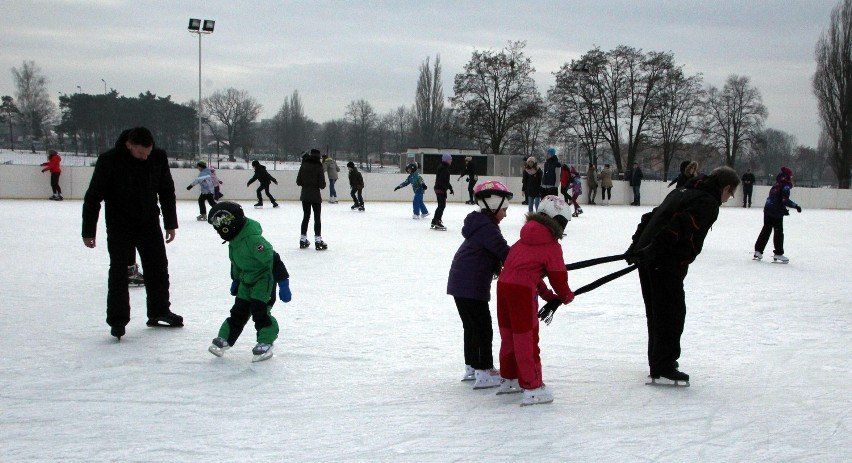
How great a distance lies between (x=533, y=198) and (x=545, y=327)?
1006 centimetres

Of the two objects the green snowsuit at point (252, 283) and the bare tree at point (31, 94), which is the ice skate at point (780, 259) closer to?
the green snowsuit at point (252, 283)

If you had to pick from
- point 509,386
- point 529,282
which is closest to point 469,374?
point 509,386

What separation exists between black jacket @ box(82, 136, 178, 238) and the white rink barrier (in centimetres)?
1737

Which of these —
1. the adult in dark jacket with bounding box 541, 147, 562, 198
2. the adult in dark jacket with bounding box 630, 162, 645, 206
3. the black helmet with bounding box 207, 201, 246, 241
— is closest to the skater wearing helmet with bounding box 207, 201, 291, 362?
the black helmet with bounding box 207, 201, 246, 241

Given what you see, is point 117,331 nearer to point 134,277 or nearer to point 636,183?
point 134,277

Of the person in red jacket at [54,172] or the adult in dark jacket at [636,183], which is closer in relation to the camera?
the person in red jacket at [54,172]

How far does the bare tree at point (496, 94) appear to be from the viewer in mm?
44719

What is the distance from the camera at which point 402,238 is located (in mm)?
12977

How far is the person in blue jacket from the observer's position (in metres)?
4.18

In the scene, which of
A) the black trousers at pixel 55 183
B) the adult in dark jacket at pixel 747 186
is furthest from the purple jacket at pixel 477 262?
the adult in dark jacket at pixel 747 186

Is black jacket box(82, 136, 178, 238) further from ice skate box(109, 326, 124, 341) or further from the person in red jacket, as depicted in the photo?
the person in red jacket

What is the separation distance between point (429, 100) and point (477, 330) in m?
51.9

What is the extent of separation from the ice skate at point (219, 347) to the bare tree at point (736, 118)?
4803cm

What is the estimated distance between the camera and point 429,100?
5525 cm
